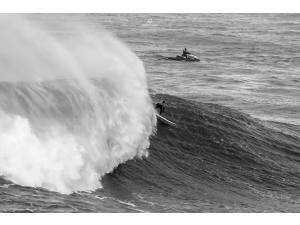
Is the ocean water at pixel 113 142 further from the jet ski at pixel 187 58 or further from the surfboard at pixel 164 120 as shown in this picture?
the jet ski at pixel 187 58

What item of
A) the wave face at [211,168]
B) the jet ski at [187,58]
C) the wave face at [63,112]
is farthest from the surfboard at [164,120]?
the jet ski at [187,58]

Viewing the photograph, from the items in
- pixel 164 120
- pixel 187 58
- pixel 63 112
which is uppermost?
pixel 63 112

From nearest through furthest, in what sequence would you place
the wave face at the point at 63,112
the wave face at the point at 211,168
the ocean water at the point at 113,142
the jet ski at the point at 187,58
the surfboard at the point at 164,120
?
the ocean water at the point at 113,142 < the wave face at the point at 63,112 < the wave face at the point at 211,168 < the surfboard at the point at 164,120 < the jet ski at the point at 187,58

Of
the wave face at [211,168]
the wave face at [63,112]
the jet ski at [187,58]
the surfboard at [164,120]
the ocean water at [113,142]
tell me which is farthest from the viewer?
the jet ski at [187,58]

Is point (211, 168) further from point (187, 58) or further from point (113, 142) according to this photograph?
point (187, 58)

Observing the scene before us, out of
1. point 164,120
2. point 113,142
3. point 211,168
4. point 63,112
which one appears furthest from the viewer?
point 164,120

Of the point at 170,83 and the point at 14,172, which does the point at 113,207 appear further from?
the point at 170,83

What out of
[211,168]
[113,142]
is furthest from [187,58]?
[113,142]

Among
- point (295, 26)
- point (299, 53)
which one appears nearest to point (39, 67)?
point (299, 53)
